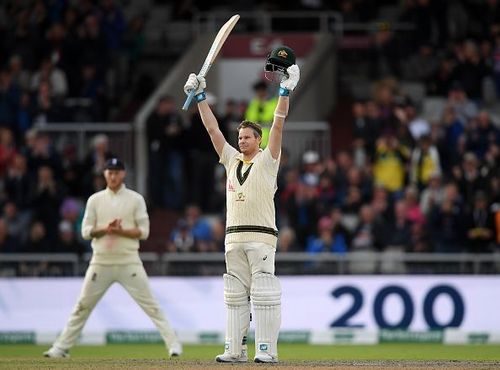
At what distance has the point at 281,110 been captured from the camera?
47.3 feet

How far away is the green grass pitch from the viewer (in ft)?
48.8

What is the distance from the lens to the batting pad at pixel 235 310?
48.1 feet

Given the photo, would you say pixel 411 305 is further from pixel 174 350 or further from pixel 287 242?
pixel 174 350

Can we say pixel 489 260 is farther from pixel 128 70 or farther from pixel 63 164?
pixel 128 70

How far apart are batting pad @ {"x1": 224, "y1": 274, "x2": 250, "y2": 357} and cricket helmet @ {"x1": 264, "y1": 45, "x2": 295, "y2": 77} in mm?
2034

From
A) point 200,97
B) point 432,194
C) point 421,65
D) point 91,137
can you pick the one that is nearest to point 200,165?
point 91,137

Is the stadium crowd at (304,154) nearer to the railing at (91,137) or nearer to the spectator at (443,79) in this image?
the spectator at (443,79)

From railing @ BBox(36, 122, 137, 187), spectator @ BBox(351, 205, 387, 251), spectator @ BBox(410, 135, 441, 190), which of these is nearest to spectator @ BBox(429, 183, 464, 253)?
spectator @ BBox(351, 205, 387, 251)

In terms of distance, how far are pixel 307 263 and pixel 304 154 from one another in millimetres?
3740

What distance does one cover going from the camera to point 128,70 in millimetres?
30625

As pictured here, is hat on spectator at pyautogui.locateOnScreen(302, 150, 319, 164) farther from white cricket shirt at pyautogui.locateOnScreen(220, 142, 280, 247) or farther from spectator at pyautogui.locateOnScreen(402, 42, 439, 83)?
white cricket shirt at pyautogui.locateOnScreen(220, 142, 280, 247)

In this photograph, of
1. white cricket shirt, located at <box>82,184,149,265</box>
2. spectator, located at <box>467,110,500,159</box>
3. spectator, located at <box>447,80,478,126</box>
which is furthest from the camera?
spectator, located at <box>447,80,478,126</box>

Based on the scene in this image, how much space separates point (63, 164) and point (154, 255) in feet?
11.4

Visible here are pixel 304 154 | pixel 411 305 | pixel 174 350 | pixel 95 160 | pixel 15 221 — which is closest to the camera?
pixel 174 350
